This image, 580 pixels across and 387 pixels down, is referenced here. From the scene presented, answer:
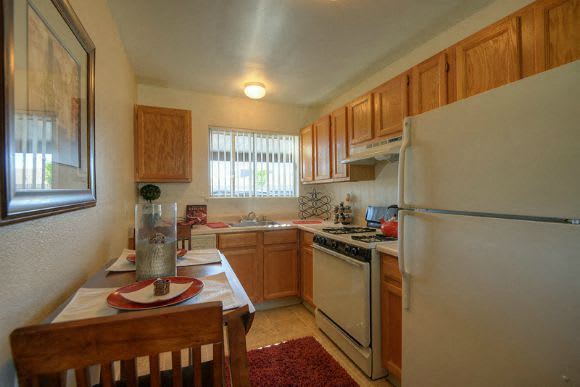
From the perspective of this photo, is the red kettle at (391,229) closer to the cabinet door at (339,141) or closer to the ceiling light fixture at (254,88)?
the cabinet door at (339,141)

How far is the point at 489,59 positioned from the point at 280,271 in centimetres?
247

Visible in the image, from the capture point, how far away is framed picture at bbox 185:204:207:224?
9.64 ft

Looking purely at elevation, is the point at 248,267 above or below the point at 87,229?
below

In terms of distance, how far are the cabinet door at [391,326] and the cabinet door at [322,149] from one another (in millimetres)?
1445

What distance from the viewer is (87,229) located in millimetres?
1167

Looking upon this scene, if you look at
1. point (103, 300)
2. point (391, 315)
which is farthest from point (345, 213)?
point (103, 300)

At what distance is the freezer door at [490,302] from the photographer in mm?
824

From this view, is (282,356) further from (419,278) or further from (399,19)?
(399,19)

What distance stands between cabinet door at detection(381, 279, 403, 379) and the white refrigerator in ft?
0.59

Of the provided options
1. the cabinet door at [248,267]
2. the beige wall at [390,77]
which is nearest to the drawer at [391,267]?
the beige wall at [390,77]

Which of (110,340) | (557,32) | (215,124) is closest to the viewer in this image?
(110,340)

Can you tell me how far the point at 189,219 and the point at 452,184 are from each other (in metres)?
2.62

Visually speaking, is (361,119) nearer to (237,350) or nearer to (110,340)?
(237,350)

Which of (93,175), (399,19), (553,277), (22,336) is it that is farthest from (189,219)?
(553,277)
